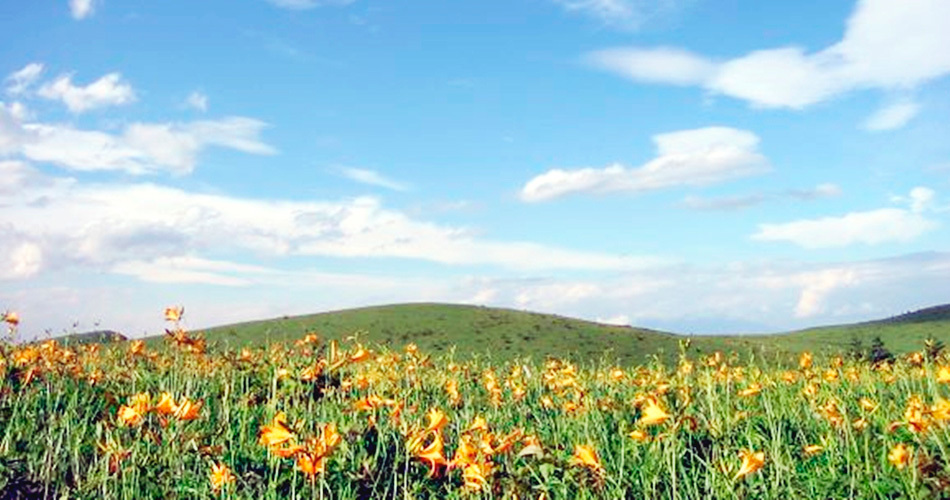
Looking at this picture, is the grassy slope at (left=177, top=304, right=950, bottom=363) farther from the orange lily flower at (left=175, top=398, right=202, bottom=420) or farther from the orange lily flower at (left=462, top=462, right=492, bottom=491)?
the orange lily flower at (left=462, top=462, right=492, bottom=491)

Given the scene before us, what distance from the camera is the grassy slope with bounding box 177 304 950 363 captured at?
3269 centimetres

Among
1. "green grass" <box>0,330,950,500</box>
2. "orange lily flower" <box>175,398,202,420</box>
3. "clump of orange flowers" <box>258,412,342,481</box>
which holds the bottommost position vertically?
"green grass" <box>0,330,950,500</box>

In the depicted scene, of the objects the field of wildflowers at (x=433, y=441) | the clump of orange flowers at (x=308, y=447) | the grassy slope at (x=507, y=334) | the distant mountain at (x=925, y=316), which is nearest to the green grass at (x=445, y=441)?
the field of wildflowers at (x=433, y=441)

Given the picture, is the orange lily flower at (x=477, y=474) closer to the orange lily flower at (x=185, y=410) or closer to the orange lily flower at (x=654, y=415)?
the orange lily flower at (x=654, y=415)

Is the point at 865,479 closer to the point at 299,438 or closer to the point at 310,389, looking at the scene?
the point at 299,438

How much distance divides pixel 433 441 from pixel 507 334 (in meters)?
29.7

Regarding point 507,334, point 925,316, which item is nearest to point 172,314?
point 507,334

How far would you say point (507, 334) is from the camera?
34.5 meters

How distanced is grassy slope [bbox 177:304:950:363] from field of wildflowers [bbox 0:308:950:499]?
21.4 metres

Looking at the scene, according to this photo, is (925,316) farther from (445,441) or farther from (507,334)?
(445,441)

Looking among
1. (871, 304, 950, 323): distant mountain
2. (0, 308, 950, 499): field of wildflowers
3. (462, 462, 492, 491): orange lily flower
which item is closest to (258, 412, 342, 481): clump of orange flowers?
(0, 308, 950, 499): field of wildflowers

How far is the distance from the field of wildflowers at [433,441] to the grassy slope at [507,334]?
70.1 ft

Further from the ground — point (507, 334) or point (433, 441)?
point (507, 334)

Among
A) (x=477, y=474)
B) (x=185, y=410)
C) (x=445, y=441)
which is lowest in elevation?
(x=445, y=441)
